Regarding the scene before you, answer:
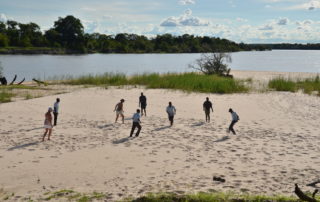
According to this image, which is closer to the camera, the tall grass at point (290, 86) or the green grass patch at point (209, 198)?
the green grass patch at point (209, 198)

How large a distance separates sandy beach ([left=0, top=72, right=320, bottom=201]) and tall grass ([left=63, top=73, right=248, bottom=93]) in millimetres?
7024

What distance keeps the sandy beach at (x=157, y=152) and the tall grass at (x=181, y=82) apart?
7024 mm

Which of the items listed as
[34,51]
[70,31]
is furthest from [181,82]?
[70,31]

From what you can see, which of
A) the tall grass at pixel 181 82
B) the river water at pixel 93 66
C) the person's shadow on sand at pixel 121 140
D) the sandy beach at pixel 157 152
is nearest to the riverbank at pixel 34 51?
the river water at pixel 93 66

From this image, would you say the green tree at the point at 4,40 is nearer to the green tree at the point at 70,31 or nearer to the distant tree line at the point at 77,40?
the distant tree line at the point at 77,40

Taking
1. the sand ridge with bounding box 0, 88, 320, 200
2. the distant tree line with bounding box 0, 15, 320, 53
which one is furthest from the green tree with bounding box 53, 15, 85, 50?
the sand ridge with bounding box 0, 88, 320, 200

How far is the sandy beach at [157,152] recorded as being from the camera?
855 centimetres

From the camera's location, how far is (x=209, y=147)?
11781 mm

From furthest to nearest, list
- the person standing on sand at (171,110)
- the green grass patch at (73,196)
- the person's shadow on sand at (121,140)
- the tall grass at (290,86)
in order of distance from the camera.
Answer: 1. the tall grass at (290,86)
2. the person standing on sand at (171,110)
3. the person's shadow on sand at (121,140)
4. the green grass patch at (73,196)

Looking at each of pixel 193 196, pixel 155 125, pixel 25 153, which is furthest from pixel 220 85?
pixel 193 196

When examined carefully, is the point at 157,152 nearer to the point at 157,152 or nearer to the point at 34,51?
the point at 157,152

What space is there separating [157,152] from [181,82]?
17.7 m

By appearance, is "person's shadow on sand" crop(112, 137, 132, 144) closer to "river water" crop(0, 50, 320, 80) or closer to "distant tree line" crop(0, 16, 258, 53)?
"river water" crop(0, 50, 320, 80)

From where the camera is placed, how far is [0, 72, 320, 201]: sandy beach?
28.0ft
